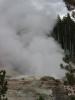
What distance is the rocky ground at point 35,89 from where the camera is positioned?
49.5 ft

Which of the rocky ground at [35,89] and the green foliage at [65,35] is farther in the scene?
the green foliage at [65,35]

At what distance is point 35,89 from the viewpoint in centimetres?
1566

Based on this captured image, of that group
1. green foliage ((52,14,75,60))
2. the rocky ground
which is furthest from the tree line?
the rocky ground

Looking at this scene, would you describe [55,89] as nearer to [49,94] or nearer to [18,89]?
[49,94]

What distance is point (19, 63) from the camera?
24203 mm

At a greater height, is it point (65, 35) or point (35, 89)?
point (65, 35)

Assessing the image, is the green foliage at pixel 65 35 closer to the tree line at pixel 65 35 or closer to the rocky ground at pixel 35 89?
the tree line at pixel 65 35

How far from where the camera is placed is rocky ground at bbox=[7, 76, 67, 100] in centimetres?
1510

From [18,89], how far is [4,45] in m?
10.6

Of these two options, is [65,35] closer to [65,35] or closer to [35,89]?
[65,35]

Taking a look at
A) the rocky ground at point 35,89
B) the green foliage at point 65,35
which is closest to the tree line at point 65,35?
the green foliage at point 65,35

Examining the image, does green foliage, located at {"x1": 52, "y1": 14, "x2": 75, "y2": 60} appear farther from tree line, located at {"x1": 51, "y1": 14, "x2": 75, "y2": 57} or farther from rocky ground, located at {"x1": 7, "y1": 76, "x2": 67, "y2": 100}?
rocky ground, located at {"x1": 7, "y1": 76, "x2": 67, "y2": 100}

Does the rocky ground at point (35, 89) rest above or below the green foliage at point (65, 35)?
below

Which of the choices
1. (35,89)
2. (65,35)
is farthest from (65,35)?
(35,89)
